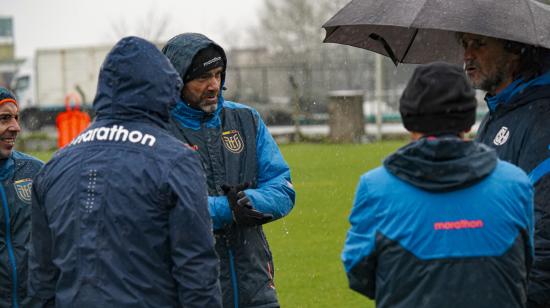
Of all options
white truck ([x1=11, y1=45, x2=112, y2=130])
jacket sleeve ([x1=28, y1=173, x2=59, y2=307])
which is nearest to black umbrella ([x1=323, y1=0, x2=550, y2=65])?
jacket sleeve ([x1=28, y1=173, x2=59, y2=307])

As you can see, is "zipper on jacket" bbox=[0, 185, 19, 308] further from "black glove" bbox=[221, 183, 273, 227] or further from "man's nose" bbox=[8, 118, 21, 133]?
"black glove" bbox=[221, 183, 273, 227]

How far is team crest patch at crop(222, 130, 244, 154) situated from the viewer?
182 inches

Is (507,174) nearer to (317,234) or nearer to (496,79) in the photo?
(496,79)

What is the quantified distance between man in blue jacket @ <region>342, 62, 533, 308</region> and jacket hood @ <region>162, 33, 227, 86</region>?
5.08ft

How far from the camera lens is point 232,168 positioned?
4.61 metres

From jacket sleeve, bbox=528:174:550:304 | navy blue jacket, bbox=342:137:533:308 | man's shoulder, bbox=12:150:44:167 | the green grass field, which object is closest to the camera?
navy blue jacket, bbox=342:137:533:308

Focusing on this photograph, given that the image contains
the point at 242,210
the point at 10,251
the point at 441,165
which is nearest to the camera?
the point at 441,165

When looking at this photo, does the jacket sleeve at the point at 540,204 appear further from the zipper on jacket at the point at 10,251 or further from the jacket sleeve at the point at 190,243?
the zipper on jacket at the point at 10,251

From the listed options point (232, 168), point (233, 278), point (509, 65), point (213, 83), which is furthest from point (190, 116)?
point (509, 65)

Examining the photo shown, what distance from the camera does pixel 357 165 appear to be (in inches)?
757

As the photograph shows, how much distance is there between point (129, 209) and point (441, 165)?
119cm

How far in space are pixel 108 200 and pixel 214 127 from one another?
47.5 inches

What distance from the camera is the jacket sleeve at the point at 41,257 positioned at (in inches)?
147

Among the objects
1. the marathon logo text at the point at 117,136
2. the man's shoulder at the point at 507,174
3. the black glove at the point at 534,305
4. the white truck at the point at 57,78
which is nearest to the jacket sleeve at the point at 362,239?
the man's shoulder at the point at 507,174
